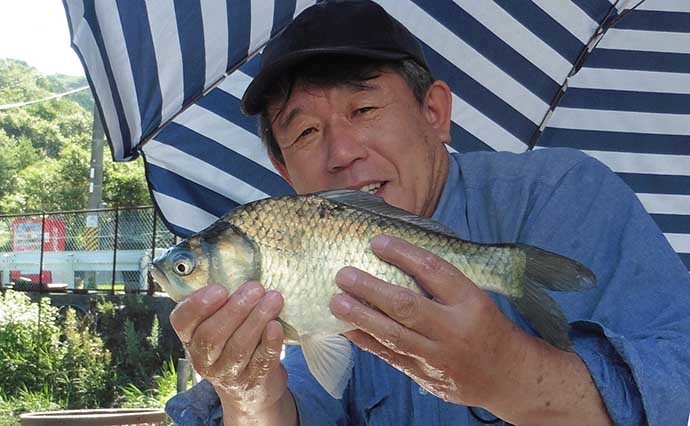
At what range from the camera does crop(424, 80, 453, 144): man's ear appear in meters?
2.58

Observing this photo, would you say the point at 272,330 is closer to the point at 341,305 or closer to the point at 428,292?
the point at 341,305

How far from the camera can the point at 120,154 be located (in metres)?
2.82

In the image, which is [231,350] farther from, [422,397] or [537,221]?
[537,221]

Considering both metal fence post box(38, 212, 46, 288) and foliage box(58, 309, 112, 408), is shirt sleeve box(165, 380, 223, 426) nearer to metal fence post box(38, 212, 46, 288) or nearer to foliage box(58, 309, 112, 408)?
foliage box(58, 309, 112, 408)

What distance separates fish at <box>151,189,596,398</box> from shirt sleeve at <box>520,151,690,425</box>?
0.58 ft

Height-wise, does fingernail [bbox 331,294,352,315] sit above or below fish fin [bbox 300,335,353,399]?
above

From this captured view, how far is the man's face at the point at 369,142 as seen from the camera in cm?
235

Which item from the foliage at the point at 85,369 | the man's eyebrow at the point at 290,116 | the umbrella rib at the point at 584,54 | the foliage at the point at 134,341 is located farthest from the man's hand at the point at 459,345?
the foliage at the point at 85,369

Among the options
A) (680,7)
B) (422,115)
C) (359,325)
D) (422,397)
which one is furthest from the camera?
(680,7)

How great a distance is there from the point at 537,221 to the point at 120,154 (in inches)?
56.1

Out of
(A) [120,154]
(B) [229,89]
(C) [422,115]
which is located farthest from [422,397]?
(B) [229,89]

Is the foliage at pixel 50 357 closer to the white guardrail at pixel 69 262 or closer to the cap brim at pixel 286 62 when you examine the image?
the white guardrail at pixel 69 262

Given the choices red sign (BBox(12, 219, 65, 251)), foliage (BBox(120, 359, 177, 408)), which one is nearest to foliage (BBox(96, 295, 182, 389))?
foliage (BBox(120, 359, 177, 408))

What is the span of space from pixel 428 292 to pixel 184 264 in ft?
1.75
